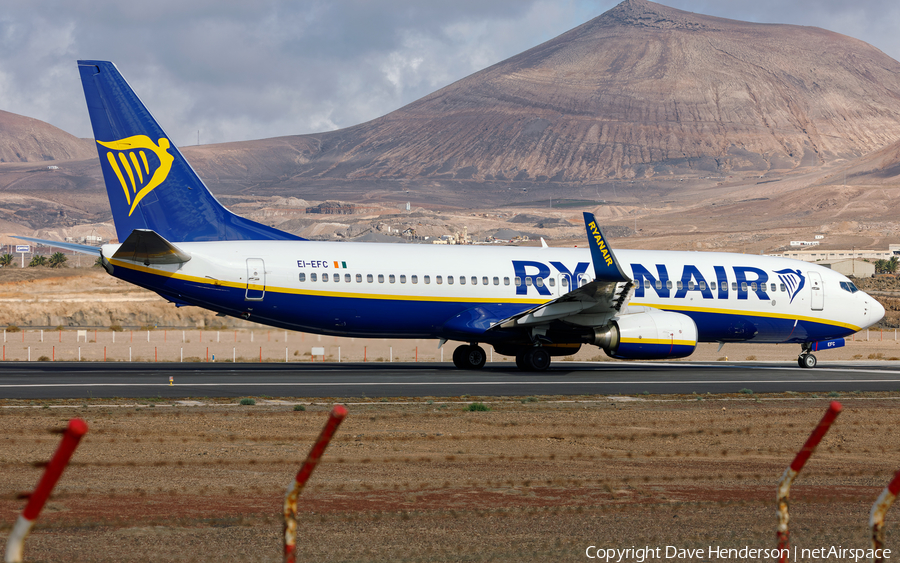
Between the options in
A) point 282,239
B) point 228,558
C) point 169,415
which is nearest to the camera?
point 228,558

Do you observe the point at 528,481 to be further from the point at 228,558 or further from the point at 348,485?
the point at 228,558

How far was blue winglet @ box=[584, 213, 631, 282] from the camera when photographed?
2412 cm

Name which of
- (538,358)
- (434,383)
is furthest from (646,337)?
(434,383)

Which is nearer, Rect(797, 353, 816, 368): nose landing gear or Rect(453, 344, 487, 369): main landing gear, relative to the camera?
Rect(453, 344, 487, 369): main landing gear

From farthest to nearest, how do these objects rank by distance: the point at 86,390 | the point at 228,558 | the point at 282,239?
the point at 282,239
the point at 86,390
the point at 228,558

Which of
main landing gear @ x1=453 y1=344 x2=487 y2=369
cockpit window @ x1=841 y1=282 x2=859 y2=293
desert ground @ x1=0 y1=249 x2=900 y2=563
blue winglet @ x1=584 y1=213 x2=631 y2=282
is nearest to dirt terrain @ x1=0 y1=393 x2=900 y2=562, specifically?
desert ground @ x1=0 y1=249 x2=900 y2=563

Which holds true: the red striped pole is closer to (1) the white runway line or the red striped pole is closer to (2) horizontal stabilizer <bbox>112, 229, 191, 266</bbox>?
(1) the white runway line

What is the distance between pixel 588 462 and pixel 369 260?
48.4 ft

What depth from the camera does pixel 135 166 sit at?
25359 millimetres

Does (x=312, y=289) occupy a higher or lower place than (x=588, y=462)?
higher

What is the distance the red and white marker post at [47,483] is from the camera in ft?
13.0

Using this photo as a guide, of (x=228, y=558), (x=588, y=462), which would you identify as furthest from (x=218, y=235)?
(x=228, y=558)

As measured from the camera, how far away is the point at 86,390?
20.4 m

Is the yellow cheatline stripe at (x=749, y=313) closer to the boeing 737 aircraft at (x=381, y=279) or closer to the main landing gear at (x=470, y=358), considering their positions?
the boeing 737 aircraft at (x=381, y=279)
